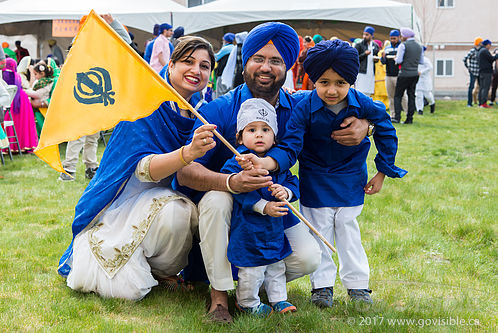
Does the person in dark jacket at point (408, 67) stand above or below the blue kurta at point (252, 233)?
above

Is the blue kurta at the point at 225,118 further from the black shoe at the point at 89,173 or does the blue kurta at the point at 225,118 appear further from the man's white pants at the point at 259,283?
the black shoe at the point at 89,173

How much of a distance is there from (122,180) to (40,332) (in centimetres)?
91

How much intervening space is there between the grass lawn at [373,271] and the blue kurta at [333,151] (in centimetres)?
64

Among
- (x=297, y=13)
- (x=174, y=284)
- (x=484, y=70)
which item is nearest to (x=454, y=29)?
(x=484, y=70)

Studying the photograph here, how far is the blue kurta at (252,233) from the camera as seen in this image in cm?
294

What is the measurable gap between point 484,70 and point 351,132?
1533 cm

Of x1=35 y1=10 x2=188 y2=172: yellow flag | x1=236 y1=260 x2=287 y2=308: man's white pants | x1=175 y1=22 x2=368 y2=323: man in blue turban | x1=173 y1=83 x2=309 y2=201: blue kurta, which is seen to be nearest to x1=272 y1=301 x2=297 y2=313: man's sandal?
x1=236 y1=260 x2=287 y2=308: man's white pants

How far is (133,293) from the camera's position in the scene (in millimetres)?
3217

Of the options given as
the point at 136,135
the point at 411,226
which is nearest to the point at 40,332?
the point at 136,135

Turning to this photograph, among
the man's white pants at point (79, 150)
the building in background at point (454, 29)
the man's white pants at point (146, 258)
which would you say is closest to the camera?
the man's white pants at point (146, 258)

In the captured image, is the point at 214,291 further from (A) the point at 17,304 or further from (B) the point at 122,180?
(A) the point at 17,304

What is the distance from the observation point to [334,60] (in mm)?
3092

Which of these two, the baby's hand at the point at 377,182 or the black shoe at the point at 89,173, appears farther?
the black shoe at the point at 89,173

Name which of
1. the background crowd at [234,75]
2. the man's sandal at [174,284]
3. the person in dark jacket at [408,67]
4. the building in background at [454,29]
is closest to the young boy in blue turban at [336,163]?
the man's sandal at [174,284]
